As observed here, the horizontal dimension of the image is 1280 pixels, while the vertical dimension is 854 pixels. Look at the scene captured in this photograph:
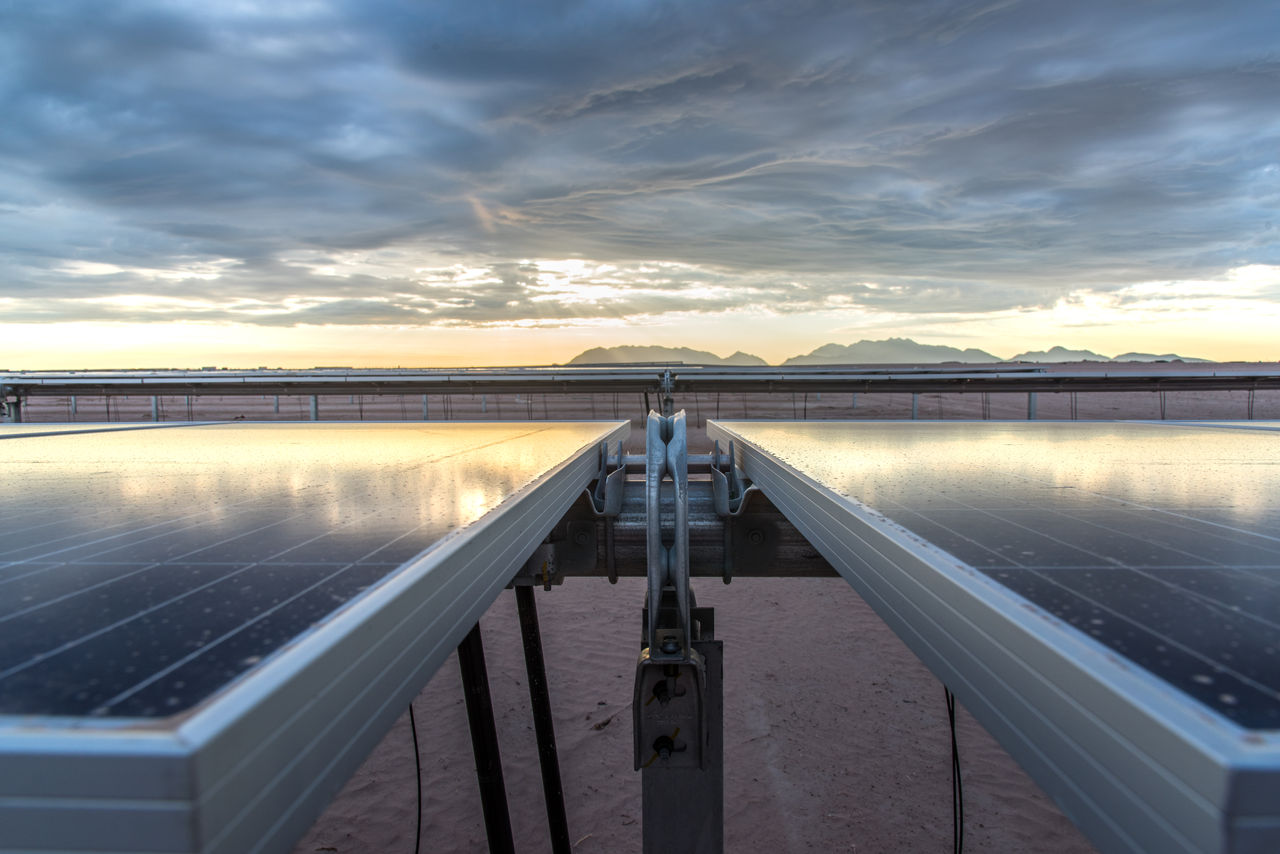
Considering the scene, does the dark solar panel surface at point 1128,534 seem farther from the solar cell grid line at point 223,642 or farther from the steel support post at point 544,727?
the steel support post at point 544,727

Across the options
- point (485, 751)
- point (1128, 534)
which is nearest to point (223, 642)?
point (1128, 534)

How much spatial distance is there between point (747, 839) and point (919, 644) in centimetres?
755

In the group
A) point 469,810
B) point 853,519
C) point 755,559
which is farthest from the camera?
point 469,810

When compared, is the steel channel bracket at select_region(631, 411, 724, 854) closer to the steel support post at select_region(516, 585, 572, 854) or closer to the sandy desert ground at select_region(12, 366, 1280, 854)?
the steel support post at select_region(516, 585, 572, 854)

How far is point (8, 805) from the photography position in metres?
1.19

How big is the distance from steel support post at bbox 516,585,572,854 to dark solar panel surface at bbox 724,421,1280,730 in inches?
144

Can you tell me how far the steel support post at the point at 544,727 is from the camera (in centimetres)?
758

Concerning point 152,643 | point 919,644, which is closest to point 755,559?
point 919,644

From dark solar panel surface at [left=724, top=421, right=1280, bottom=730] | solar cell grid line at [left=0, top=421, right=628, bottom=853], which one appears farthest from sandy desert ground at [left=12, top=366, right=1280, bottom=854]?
solar cell grid line at [left=0, top=421, right=628, bottom=853]

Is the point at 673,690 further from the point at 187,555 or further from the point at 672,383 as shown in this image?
the point at 672,383

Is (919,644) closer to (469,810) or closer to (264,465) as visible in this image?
(264,465)

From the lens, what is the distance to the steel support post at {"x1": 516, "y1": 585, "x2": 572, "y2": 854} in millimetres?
7582

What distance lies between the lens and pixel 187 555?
102 inches

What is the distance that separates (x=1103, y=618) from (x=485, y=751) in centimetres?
649
